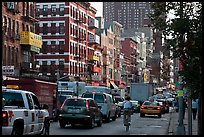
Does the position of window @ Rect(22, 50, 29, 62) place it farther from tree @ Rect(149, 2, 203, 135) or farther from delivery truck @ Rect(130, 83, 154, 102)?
tree @ Rect(149, 2, 203, 135)

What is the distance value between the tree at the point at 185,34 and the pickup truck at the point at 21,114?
5204mm

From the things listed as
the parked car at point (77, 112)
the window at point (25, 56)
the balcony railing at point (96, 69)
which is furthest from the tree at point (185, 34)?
the balcony railing at point (96, 69)

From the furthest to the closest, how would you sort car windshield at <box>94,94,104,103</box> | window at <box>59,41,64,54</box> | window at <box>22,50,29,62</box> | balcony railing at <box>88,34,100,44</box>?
balcony railing at <box>88,34,100,44</box> → window at <box>59,41,64,54</box> → window at <box>22,50,29,62</box> → car windshield at <box>94,94,104,103</box>

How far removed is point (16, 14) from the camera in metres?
60.5

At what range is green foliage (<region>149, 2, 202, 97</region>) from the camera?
1522cm

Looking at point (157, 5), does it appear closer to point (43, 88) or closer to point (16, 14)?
point (43, 88)

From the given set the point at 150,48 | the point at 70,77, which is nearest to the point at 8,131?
the point at 70,77

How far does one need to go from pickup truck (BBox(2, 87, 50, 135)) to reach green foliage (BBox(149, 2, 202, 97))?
17.1ft

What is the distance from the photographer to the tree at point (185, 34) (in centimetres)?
1521

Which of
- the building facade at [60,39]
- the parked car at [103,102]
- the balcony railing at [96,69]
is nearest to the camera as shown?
the parked car at [103,102]

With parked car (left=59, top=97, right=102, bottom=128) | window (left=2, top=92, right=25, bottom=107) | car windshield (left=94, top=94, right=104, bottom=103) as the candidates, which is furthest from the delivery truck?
window (left=2, top=92, right=25, bottom=107)

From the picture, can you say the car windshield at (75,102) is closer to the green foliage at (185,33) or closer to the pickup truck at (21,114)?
the pickup truck at (21,114)

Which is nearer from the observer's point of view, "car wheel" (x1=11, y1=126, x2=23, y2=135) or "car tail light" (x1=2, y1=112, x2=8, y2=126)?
"car tail light" (x1=2, y1=112, x2=8, y2=126)

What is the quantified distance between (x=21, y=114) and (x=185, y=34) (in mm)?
5937
